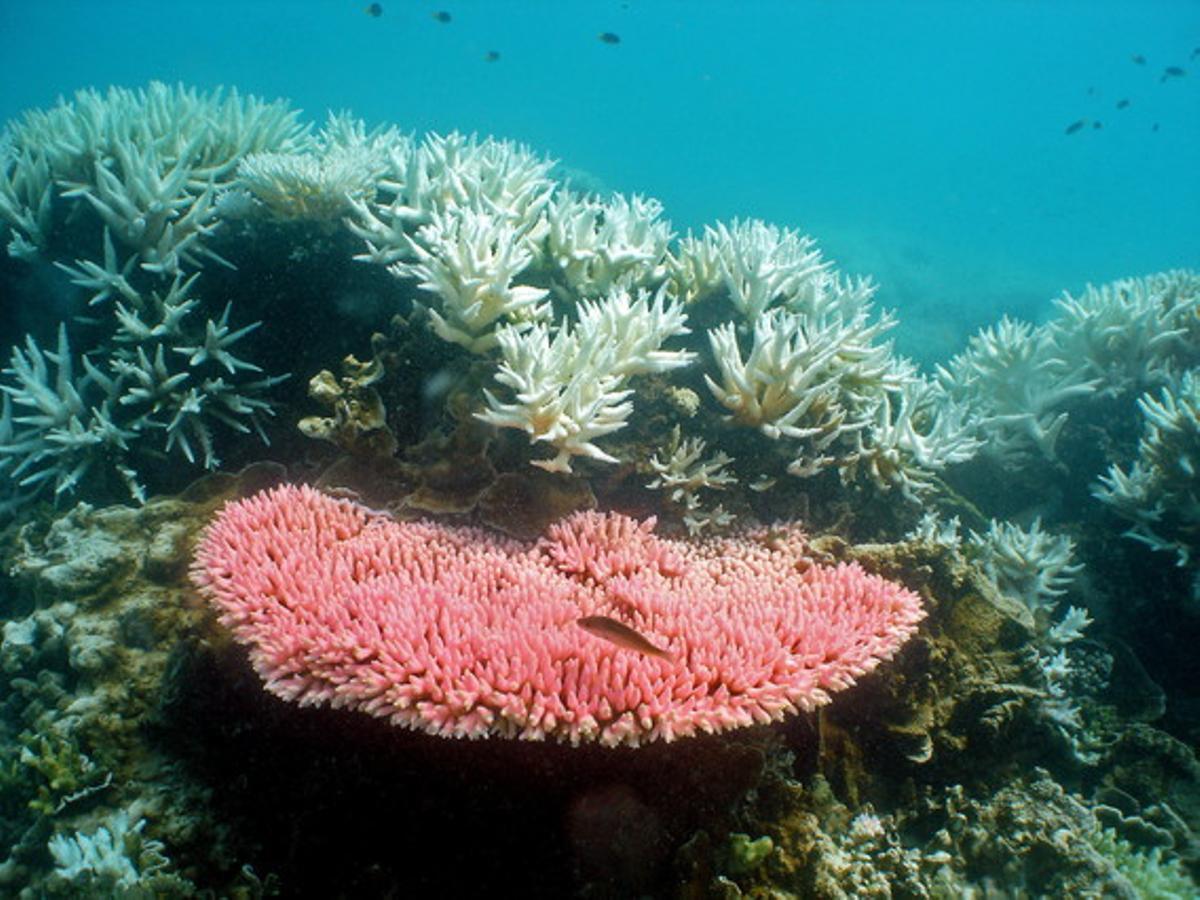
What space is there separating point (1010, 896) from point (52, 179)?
7.22 meters

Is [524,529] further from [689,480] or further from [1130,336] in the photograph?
[1130,336]

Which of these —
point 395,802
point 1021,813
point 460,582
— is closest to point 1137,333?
point 1021,813

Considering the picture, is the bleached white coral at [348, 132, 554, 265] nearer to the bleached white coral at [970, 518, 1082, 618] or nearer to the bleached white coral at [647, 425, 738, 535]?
the bleached white coral at [647, 425, 738, 535]

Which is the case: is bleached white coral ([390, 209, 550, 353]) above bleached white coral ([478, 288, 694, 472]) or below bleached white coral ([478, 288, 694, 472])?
above

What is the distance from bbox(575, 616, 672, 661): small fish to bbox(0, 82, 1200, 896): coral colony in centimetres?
2

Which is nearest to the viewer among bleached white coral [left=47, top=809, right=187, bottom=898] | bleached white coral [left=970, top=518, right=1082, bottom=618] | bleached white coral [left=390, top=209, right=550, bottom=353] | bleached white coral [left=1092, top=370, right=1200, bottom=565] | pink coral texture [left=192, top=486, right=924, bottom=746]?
pink coral texture [left=192, top=486, right=924, bottom=746]

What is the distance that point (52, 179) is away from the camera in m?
5.06

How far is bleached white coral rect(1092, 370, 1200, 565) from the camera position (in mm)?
5207

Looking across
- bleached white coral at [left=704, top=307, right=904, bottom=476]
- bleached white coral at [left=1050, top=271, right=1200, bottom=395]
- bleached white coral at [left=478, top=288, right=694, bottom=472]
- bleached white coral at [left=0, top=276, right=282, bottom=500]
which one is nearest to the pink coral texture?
bleached white coral at [left=478, top=288, right=694, bottom=472]

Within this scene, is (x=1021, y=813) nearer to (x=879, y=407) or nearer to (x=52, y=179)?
(x=879, y=407)

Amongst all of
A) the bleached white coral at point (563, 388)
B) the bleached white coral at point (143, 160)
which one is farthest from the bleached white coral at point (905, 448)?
the bleached white coral at point (143, 160)

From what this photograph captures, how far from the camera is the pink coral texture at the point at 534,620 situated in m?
2.33

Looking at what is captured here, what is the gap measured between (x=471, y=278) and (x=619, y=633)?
2228mm

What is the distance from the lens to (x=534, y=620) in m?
2.81
